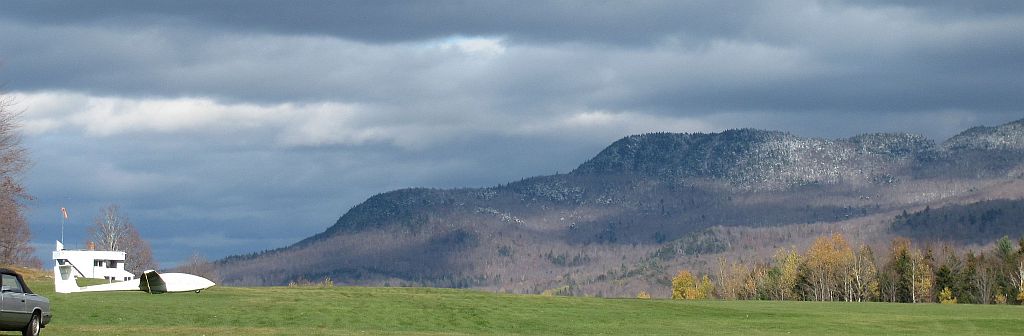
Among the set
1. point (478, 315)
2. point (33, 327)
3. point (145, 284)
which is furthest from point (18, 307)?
point (145, 284)

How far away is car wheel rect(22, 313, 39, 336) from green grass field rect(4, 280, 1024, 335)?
12258 millimetres

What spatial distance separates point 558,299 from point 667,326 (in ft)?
74.3

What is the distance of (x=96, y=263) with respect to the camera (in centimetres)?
17325

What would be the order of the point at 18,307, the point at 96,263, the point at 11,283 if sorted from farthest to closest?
1. the point at 96,263
2. the point at 11,283
3. the point at 18,307

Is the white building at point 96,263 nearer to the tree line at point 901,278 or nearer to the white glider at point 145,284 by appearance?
the white glider at point 145,284

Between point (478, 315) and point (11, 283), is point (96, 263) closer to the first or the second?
point (478, 315)

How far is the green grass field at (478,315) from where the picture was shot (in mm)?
73188

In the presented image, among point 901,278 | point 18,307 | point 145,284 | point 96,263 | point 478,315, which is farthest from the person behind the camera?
point 901,278

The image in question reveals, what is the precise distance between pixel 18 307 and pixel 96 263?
133658mm

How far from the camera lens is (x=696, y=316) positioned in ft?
298

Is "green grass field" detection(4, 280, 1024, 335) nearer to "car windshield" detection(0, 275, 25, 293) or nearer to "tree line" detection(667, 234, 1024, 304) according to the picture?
"car windshield" detection(0, 275, 25, 293)

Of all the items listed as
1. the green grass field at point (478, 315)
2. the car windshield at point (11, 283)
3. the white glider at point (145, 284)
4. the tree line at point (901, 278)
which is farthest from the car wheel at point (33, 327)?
the tree line at point (901, 278)

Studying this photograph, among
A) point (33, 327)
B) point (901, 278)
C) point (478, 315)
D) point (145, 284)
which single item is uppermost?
point (145, 284)

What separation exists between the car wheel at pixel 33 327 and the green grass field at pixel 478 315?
1226cm
